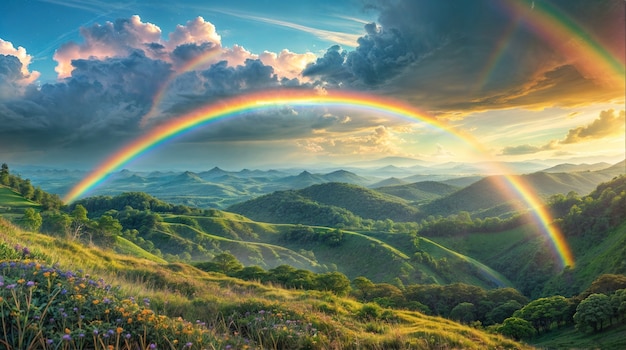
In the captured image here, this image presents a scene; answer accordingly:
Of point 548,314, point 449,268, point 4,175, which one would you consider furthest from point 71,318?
point 4,175

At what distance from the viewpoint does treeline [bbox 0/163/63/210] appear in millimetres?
137087

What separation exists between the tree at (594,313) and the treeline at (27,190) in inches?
6185

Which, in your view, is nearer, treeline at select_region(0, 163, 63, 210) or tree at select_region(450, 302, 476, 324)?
tree at select_region(450, 302, 476, 324)

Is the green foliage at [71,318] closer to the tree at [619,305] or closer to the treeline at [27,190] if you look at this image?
the tree at [619,305]

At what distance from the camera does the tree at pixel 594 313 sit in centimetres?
4356

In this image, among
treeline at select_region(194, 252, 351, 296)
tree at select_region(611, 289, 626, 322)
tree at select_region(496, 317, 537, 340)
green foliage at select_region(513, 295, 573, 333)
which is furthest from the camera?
green foliage at select_region(513, 295, 573, 333)

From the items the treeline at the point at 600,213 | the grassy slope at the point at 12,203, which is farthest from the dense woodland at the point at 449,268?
the grassy slope at the point at 12,203

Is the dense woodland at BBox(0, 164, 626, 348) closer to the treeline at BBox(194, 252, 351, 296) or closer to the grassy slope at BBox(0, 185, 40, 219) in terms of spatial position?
the treeline at BBox(194, 252, 351, 296)

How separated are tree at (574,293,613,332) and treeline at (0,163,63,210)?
515 ft

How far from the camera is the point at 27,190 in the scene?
459 feet

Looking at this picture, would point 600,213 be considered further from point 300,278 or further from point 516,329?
point 300,278

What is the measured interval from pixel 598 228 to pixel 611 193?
748 inches

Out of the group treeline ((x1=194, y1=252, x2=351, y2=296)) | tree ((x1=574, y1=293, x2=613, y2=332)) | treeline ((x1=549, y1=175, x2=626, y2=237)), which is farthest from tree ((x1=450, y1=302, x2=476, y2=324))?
treeline ((x1=549, y1=175, x2=626, y2=237))

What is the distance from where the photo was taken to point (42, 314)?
511 cm
